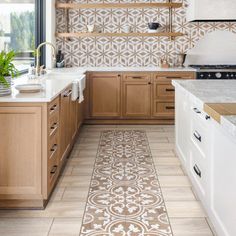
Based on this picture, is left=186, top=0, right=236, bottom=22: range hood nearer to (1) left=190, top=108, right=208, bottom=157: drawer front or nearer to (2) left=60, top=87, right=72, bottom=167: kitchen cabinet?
(2) left=60, top=87, right=72, bottom=167: kitchen cabinet

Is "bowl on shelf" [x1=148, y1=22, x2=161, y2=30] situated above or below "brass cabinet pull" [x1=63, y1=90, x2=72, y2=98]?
above

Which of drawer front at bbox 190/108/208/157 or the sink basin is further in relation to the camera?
the sink basin

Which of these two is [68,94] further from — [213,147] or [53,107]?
[213,147]

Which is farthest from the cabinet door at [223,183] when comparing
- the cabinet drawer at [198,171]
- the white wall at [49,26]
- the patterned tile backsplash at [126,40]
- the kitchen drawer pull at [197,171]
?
the patterned tile backsplash at [126,40]

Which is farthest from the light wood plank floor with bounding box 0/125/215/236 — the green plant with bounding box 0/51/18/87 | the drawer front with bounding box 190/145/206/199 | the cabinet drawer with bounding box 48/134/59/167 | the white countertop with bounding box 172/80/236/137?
the green plant with bounding box 0/51/18/87

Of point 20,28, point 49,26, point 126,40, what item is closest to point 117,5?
point 126,40

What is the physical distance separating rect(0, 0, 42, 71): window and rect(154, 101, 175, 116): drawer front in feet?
6.80

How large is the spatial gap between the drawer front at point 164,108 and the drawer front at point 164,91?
0.32 ft

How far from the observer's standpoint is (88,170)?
12.6 feet

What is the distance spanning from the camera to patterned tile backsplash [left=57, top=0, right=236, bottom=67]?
6.62 m

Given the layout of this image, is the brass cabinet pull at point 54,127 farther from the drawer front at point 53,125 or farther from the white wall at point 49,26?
the white wall at point 49,26

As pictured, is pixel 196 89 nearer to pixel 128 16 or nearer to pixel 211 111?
pixel 211 111

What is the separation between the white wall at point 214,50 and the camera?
21.8 ft

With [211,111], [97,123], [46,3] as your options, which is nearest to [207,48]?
[97,123]
